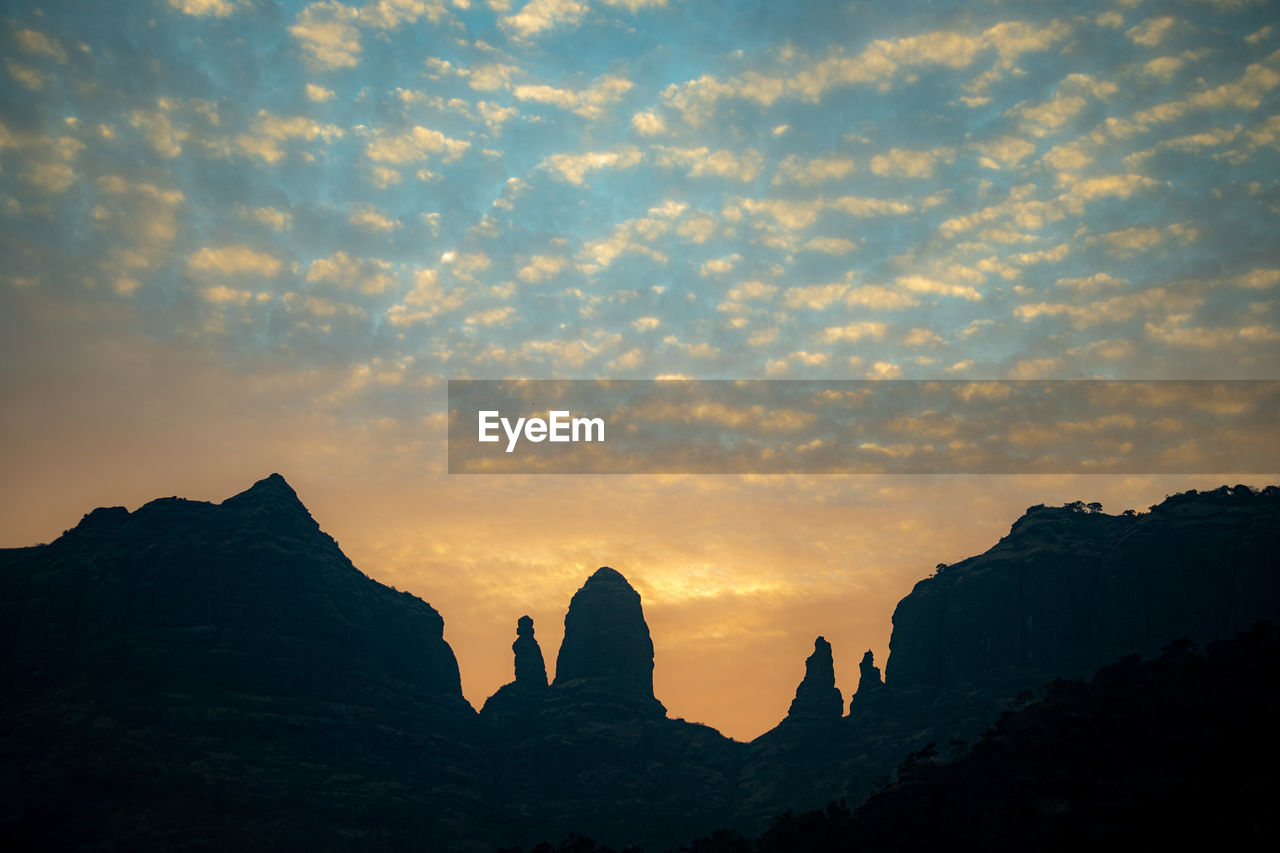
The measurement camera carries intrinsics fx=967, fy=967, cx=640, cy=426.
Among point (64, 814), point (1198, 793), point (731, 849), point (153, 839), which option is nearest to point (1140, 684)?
point (1198, 793)

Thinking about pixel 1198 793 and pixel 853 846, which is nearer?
pixel 1198 793

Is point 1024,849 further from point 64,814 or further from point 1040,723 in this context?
point 64,814

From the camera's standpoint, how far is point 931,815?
148500 mm

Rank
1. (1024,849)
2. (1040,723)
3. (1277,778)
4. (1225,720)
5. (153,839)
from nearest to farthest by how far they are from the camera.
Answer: (1277,778) → (1024,849) → (1225,720) → (1040,723) → (153,839)

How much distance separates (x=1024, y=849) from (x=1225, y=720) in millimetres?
39065

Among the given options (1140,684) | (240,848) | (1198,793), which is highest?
(1140,684)

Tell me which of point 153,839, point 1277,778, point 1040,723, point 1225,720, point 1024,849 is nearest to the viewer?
point 1277,778

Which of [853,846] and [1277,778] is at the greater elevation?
[1277,778]

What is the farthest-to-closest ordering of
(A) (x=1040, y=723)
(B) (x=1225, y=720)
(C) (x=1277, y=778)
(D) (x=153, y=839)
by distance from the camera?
(D) (x=153, y=839), (A) (x=1040, y=723), (B) (x=1225, y=720), (C) (x=1277, y=778)

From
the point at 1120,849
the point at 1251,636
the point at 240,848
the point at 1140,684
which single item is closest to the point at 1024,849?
the point at 1120,849

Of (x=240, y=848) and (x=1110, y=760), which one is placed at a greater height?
(x=1110, y=760)

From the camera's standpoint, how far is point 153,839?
191750mm

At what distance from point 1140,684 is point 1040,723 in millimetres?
18500

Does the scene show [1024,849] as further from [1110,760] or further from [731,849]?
[731,849]
